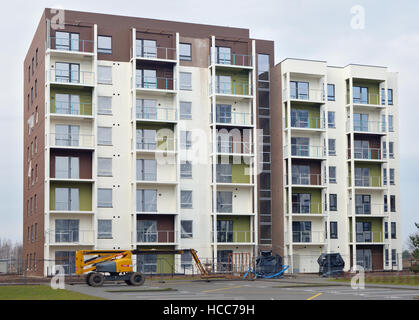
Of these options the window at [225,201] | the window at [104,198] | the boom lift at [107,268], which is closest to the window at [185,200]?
the window at [225,201]

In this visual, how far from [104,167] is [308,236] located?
20.5 m

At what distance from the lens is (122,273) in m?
43.0

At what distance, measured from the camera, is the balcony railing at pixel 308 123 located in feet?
214

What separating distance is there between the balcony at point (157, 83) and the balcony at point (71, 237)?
14.0 meters

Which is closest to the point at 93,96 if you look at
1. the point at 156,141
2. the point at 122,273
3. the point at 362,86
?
the point at 156,141

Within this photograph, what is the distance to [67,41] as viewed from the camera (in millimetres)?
59562

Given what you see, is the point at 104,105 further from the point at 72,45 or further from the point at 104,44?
the point at 72,45

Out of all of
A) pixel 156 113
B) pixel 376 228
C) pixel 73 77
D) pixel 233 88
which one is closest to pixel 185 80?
pixel 156 113

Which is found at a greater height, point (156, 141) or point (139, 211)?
point (156, 141)

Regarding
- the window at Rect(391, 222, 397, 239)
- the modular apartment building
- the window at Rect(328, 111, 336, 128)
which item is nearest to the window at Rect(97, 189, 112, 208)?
the modular apartment building

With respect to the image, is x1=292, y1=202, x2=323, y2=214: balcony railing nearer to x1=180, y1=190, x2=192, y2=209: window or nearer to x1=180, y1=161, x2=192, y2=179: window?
x1=180, y1=190, x2=192, y2=209: window
